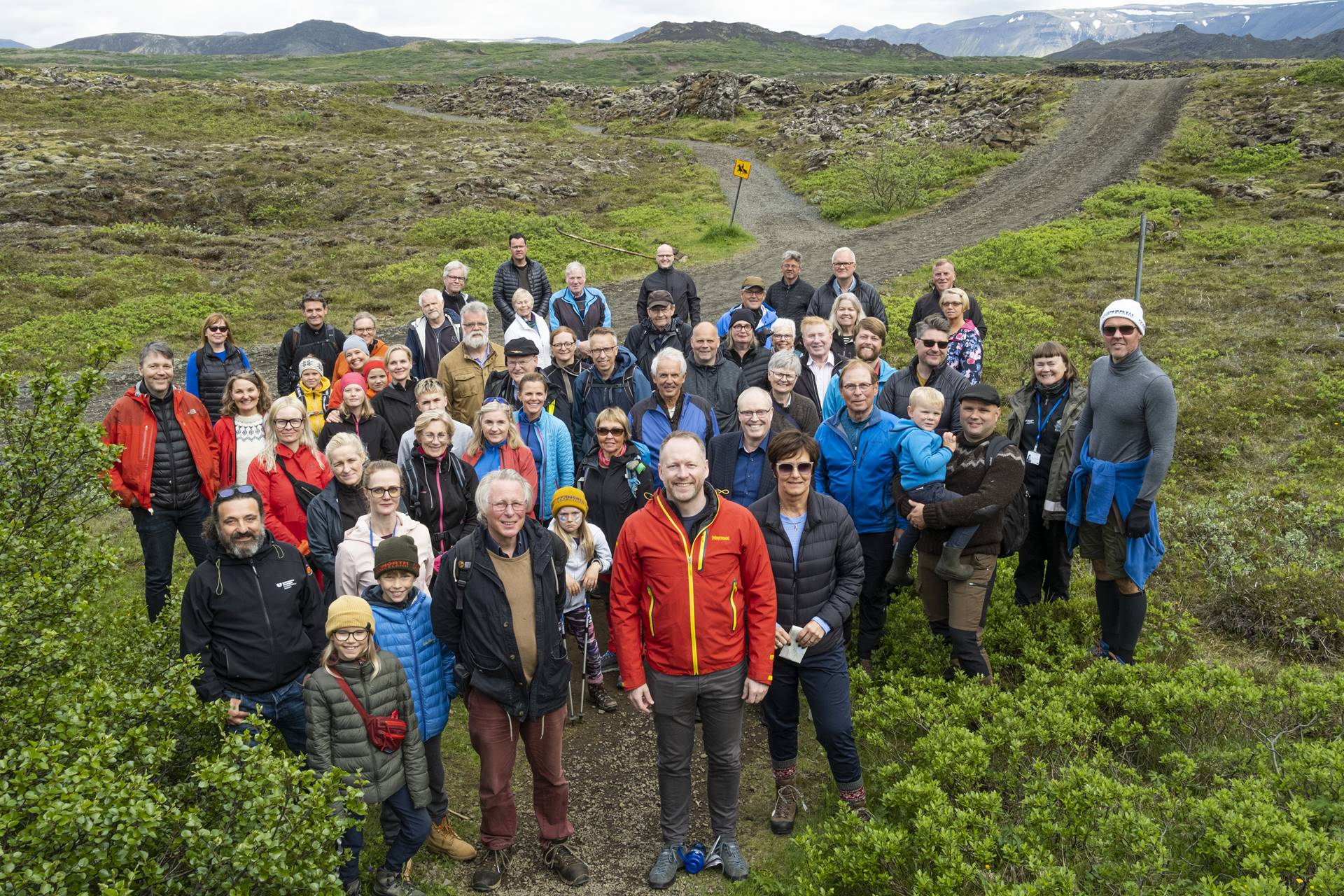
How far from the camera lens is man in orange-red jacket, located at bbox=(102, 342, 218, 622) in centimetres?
653

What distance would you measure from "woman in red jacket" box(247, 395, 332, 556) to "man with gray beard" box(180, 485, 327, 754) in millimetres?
1373

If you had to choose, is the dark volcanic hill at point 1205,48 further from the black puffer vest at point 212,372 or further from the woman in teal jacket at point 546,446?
the black puffer vest at point 212,372

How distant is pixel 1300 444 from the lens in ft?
32.7

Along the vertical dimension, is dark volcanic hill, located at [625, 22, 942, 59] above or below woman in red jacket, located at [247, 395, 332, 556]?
above

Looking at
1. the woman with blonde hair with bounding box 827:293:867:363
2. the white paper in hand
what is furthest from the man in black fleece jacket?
the woman with blonde hair with bounding box 827:293:867:363

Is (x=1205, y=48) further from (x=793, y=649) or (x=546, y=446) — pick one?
(x=793, y=649)

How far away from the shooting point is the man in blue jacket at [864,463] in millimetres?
5832

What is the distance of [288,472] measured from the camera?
611 cm

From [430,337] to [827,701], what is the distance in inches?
265

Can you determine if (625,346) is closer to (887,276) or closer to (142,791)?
(142,791)

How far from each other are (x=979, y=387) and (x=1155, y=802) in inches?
107

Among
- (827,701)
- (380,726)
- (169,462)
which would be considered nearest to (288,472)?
(169,462)

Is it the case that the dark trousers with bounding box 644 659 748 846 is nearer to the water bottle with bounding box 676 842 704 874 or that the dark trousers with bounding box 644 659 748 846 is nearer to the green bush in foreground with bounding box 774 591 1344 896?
the water bottle with bounding box 676 842 704 874

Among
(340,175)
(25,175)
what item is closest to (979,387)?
(340,175)
